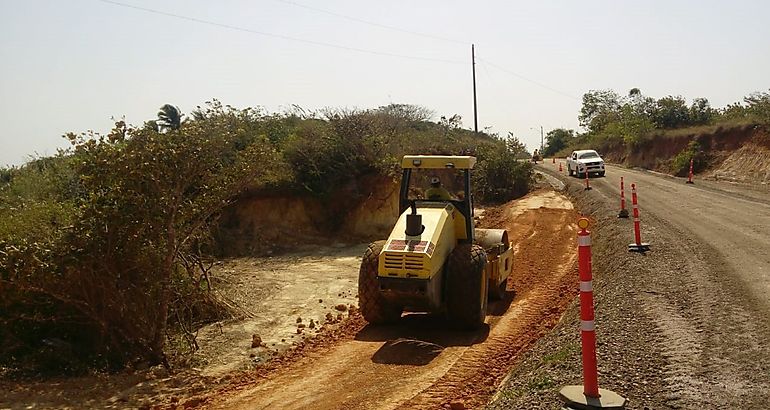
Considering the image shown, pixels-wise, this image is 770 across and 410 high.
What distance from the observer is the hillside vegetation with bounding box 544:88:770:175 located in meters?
33.6

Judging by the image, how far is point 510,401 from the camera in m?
5.75

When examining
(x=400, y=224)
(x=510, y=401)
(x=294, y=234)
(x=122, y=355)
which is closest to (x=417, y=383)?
(x=510, y=401)

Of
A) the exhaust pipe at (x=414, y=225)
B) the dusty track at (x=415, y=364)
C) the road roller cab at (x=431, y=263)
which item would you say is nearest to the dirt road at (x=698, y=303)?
the dusty track at (x=415, y=364)

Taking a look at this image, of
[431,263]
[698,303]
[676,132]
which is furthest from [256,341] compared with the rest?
[676,132]

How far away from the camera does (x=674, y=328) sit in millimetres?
6914

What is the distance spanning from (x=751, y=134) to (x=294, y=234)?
2359 centimetres

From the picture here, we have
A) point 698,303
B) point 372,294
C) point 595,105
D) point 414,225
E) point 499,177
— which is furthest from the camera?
point 595,105

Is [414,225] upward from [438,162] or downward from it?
downward

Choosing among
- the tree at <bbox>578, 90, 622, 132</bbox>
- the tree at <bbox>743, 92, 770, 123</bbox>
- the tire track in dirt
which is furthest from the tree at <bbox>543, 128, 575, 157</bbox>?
the tire track in dirt

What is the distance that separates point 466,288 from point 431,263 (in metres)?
0.68

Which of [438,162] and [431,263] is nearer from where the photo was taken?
[431,263]

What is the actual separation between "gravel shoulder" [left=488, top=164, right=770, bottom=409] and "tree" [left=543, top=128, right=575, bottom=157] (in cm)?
6713

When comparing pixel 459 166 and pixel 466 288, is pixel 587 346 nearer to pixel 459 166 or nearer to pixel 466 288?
pixel 466 288

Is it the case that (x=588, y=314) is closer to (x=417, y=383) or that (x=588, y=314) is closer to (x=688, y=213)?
(x=417, y=383)
